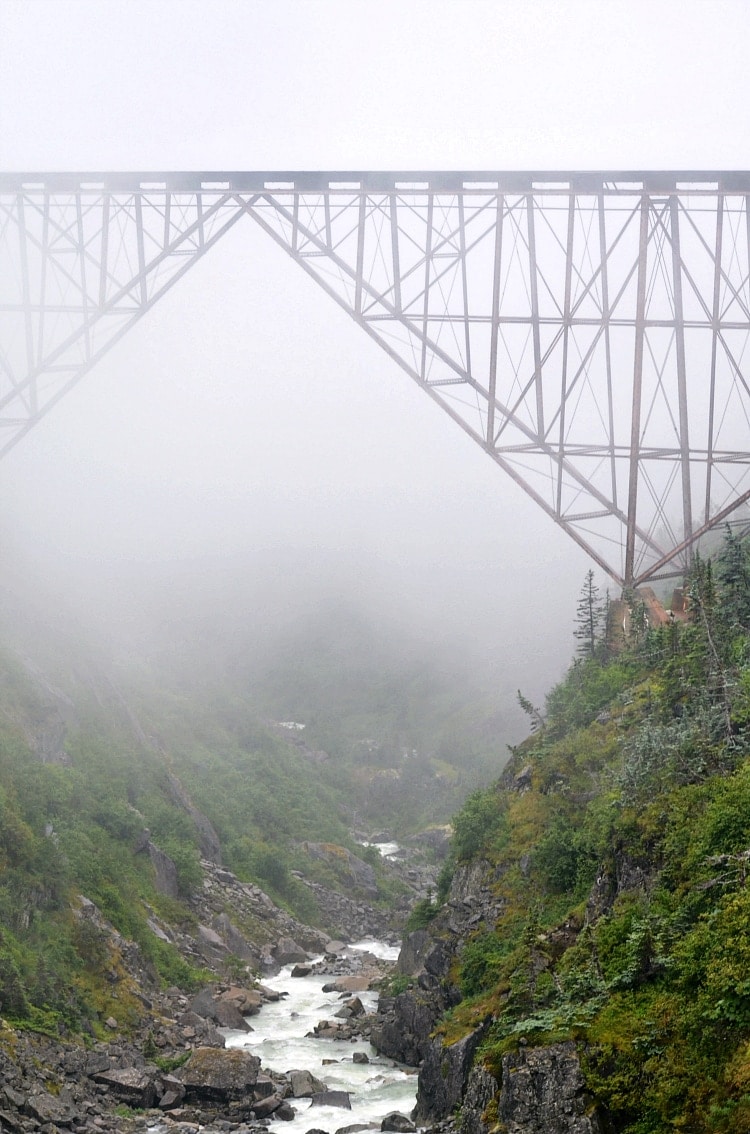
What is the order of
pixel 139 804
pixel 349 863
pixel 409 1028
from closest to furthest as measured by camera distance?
1. pixel 409 1028
2. pixel 139 804
3. pixel 349 863

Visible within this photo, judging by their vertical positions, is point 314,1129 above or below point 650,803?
below

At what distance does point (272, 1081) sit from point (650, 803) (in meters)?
15.3

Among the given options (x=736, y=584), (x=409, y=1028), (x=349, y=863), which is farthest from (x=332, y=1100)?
(x=349, y=863)

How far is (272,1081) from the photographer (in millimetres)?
29281

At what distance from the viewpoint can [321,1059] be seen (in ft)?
107

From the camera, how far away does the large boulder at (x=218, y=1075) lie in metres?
27.8

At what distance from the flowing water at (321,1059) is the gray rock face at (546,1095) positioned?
8.90m

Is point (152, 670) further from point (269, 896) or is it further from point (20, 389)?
point (20, 389)

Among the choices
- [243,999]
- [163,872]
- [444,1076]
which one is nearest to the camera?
[444,1076]

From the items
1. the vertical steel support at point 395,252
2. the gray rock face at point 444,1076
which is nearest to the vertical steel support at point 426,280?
the vertical steel support at point 395,252

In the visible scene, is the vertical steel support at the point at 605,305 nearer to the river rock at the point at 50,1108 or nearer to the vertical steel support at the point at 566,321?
the vertical steel support at the point at 566,321

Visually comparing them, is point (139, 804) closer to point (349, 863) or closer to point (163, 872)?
point (163, 872)

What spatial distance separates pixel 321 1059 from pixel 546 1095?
56.4ft

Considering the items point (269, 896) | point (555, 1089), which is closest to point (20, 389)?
point (555, 1089)
